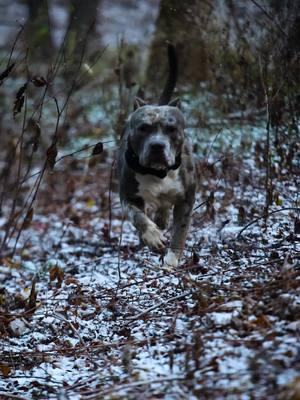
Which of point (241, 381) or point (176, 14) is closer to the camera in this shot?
point (241, 381)

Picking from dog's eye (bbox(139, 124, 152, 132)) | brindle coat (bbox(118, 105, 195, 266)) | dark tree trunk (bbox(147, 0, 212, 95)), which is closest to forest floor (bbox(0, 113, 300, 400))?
brindle coat (bbox(118, 105, 195, 266))

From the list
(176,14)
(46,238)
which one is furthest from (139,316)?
(176,14)

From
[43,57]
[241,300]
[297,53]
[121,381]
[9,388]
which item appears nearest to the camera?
[121,381]

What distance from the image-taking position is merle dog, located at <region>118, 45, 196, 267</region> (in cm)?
523

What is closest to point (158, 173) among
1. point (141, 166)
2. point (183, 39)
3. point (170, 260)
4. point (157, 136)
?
point (141, 166)

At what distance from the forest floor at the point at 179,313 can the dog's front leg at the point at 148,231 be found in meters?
0.16

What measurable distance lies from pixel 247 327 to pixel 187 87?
21.9ft

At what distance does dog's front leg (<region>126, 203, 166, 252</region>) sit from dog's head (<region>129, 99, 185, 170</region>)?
407mm

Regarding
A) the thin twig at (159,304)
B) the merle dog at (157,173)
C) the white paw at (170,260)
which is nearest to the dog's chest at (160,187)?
the merle dog at (157,173)

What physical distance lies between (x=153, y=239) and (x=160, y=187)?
0.60m

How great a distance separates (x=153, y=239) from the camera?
5.13m

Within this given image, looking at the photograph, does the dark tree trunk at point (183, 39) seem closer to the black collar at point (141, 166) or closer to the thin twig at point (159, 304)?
the black collar at point (141, 166)

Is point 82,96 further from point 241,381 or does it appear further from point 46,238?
point 241,381

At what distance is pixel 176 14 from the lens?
343 inches
